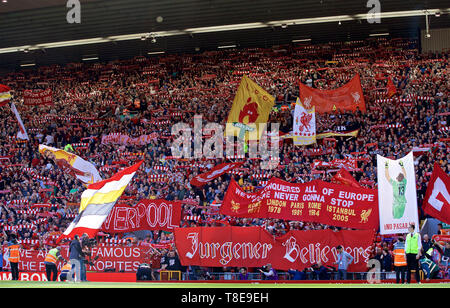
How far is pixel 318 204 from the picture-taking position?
17172 mm

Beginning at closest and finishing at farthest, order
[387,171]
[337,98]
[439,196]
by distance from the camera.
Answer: [387,171], [439,196], [337,98]

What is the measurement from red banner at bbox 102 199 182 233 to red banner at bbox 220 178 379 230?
276 centimetres

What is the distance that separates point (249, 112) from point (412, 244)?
45.5ft

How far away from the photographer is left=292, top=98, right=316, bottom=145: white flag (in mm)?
25391

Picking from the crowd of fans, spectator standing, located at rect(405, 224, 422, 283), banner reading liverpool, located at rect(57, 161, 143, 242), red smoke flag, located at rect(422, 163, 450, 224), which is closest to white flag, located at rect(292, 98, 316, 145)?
the crowd of fans

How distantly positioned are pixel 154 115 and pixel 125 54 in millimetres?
11378

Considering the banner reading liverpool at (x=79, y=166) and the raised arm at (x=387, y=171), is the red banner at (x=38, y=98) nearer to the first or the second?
the banner reading liverpool at (x=79, y=166)

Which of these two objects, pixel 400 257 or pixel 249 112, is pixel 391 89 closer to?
pixel 249 112

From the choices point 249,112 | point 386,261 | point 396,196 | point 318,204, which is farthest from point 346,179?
point 249,112

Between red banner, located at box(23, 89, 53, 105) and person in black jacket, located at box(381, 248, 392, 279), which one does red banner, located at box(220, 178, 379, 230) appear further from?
red banner, located at box(23, 89, 53, 105)

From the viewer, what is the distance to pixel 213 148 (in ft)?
87.1

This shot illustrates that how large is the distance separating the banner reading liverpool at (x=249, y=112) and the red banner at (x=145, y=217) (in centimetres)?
712
